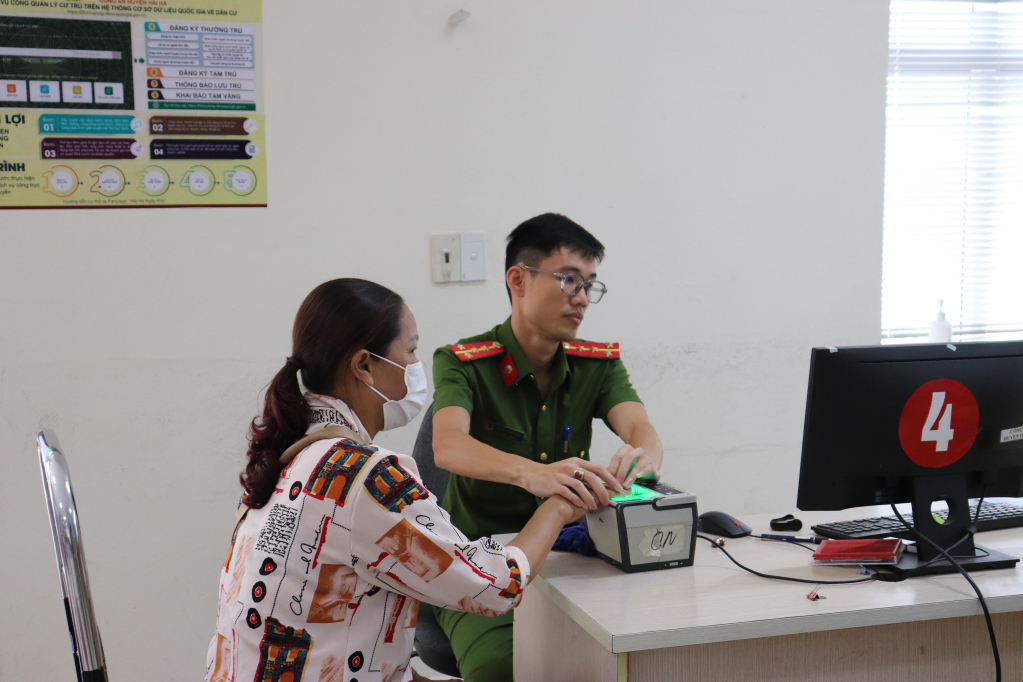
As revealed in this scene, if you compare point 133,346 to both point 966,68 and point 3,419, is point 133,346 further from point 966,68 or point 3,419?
point 966,68

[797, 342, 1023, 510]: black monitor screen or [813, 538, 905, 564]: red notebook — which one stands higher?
[797, 342, 1023, 510]: black monitor screen

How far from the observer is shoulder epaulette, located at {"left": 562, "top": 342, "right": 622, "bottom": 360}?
85.1 inches

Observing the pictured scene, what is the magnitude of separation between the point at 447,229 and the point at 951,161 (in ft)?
6.51

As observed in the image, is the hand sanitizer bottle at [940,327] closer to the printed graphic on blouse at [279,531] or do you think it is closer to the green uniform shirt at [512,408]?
the green uniform shirt at [512,408]

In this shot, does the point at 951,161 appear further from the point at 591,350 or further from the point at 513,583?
the point at 513,583

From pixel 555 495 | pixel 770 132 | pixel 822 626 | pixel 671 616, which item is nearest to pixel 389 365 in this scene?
pixel 555 495

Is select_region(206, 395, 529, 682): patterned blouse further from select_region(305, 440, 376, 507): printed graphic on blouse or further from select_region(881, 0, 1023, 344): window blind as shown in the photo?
select_region(881, 0, 1023, 344): window blind

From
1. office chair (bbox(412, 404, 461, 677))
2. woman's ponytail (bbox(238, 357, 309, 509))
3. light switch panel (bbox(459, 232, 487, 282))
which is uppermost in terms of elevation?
light switch panel (bbox(459, 232, 487, 282))

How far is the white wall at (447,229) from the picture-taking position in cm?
243

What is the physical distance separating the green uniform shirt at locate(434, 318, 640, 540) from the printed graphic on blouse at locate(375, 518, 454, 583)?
717 mm

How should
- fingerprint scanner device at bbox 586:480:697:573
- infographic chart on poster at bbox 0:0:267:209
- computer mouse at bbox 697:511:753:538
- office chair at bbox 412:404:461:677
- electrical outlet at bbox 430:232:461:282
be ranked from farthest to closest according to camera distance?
electrical outlet at bbox 430:232:461:282, infographic chart on poster at bbox 0:0:267:209, office chair at bbox 412:404:461:677, computer mouse at bbox 697:511:753:538, fingerprint scanner device at bbox 586:480:697:573

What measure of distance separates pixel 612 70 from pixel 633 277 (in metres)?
0.68

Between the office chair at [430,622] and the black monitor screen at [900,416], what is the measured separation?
0.90m

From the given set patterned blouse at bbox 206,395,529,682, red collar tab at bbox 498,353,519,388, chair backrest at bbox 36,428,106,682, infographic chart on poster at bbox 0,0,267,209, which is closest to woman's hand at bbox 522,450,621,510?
patterned blouse at bbox 206,395,529,682
